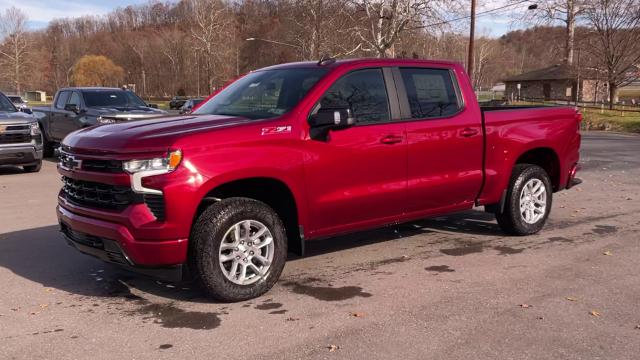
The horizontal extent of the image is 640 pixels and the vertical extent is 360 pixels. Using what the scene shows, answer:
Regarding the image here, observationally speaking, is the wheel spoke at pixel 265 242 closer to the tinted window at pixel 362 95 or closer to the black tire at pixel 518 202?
the tinted window at pixel 362 95

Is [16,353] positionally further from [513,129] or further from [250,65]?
[250,65]

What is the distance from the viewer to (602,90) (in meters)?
63.9

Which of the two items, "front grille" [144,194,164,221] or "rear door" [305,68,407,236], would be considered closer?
"front grille" [144,194,164,221]

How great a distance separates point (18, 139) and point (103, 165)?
8785 mm

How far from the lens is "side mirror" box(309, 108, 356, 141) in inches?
189

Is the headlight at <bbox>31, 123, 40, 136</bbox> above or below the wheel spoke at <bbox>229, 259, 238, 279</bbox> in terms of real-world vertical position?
above

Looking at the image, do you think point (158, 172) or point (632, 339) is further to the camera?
point (158, 172)

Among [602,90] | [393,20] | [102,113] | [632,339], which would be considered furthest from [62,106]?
[602,90]

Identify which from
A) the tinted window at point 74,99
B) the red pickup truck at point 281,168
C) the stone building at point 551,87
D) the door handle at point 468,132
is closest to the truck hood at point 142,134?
the red pickup truck at point 281,168

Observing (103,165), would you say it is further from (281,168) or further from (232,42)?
(232,42)

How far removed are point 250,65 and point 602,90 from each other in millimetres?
44956

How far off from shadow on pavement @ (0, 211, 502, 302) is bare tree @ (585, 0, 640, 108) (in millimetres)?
34176

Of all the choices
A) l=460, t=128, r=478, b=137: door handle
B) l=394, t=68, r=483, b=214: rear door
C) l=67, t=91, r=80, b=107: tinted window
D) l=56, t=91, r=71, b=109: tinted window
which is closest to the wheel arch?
l=394, t=68, r=483, b=214: rear door

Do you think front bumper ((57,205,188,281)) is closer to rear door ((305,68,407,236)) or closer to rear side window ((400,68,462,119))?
rear door ((305,68,407,236))
